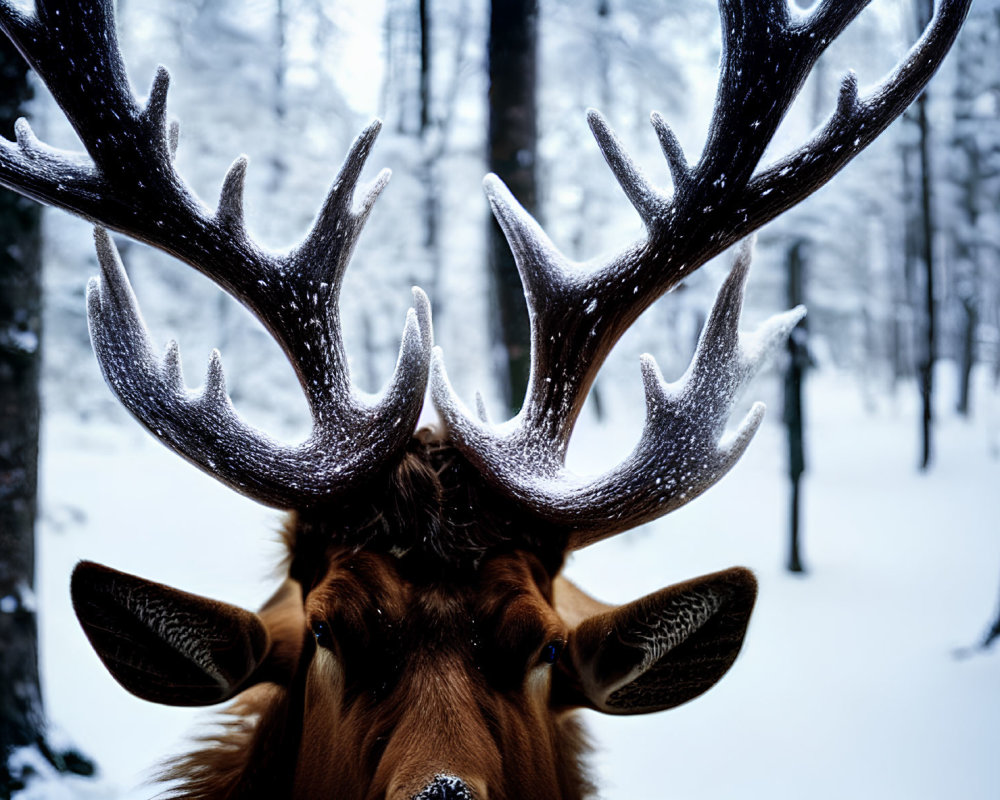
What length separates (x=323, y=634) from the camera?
5.51ft

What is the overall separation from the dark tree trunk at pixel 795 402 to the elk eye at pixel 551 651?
707 cm

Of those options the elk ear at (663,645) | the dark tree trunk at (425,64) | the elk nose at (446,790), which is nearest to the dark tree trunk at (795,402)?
the dark tree trunk at (425,64)

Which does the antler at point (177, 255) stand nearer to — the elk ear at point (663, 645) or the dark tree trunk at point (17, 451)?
the elk ear at point (663, 645)

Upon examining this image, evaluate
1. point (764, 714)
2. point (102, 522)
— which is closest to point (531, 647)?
point (764, 714)

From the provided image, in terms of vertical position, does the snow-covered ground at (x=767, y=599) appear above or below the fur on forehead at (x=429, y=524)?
below

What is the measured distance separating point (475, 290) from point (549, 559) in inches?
592

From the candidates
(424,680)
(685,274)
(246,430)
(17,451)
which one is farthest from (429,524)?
(17,451)

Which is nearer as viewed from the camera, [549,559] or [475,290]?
[549,559]

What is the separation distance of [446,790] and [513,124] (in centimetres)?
387

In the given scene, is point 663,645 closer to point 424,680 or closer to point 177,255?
point 424,680

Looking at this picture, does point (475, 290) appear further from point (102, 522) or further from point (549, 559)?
point (549, 559)

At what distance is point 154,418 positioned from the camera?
1849 millimetres

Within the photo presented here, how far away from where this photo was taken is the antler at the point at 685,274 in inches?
73.1

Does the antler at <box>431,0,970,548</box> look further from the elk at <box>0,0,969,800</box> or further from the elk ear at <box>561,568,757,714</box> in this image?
the elk ear at <box>561,568,757,714</box>
